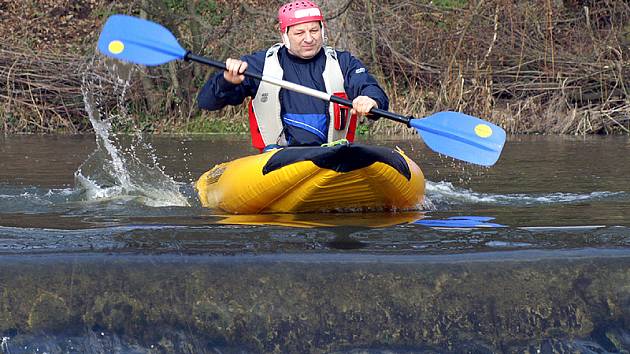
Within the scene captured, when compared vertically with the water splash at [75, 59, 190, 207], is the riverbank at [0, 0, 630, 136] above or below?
above

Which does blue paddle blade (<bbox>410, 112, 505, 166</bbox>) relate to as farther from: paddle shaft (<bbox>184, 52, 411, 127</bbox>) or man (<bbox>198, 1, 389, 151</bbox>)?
man (<bbox>198, 1, 389, 151</bbox>)

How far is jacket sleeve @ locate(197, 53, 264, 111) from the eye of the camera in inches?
238

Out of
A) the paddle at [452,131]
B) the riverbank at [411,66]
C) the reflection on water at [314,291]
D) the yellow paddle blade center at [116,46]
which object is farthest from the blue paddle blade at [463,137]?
the riverbank at [411,66]

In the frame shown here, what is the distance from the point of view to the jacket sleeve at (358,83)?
582 centimetres

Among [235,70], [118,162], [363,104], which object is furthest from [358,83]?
[118,162]

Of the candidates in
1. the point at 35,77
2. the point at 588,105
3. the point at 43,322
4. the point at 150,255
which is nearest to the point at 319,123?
the point at 150,255

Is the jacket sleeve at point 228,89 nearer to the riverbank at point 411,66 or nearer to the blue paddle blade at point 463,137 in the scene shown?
the blue paddle blade at point 463,137

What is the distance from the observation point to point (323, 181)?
17.6 feet

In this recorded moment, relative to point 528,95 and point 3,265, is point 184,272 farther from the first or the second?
point 528,95

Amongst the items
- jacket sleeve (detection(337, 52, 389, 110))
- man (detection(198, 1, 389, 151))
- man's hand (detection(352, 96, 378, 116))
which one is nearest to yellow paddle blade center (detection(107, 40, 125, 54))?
man (detection(198, 1, 389, 151))

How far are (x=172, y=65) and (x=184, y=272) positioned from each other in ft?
36.3

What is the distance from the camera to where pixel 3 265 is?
3646mm

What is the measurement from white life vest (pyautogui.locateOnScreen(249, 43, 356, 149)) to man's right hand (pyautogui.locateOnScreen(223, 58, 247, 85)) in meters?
0.23

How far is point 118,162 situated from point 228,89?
301cm
